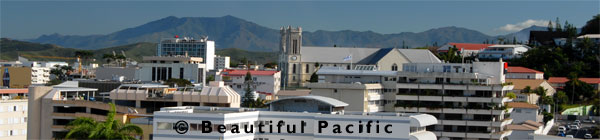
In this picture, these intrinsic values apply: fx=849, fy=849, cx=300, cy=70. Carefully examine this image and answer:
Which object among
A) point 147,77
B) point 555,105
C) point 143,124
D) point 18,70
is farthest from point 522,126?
point 18,70

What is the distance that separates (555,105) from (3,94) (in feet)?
233

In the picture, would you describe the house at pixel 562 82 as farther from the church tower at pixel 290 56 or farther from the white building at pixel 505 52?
the church tower at pixel 290 56

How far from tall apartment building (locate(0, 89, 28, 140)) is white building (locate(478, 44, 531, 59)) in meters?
104

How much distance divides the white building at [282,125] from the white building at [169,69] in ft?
236

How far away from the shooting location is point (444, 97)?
228 ft

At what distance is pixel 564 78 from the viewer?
125562mm

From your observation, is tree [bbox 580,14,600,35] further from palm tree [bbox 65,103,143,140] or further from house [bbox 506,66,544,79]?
palm tree [bbox 65,103,143,140]

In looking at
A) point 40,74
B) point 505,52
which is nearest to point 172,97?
point 505,52

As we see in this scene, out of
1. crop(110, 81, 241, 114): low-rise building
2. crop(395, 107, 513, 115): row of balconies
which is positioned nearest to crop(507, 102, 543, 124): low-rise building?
crop(395, 107, 513, 115): row of balconies

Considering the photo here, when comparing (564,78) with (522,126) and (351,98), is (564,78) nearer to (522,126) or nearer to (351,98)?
(522,126)

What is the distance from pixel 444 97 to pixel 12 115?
116ft

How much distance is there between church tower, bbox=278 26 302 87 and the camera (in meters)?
170

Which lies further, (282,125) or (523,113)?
(523,113)

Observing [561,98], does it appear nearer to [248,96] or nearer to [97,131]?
[248,96]
